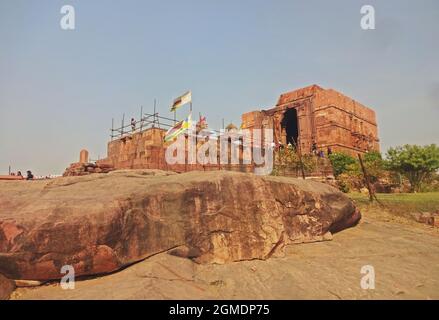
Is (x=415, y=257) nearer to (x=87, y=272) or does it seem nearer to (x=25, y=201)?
(x=87, y=272)

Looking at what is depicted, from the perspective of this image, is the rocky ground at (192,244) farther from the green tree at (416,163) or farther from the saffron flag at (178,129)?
the green tree at (416,163)

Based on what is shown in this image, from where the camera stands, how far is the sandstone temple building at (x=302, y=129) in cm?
1717

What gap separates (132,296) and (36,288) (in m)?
1.92

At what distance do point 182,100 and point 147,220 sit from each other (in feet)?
44.2

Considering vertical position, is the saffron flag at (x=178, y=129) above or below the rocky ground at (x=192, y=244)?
above

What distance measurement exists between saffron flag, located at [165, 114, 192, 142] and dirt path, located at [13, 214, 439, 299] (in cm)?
1026

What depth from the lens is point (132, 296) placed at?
4250 mm

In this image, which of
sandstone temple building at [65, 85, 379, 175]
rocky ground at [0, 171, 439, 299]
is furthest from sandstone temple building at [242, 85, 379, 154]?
rocky ground at [0, 171, 439, 299]

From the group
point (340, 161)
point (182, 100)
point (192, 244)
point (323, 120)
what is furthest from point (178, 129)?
point (323, 120)

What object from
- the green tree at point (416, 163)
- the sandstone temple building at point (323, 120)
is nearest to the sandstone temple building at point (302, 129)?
the sandstone temple building at point (323, 120)

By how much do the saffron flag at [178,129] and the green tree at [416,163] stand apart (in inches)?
517

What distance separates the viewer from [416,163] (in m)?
18.6

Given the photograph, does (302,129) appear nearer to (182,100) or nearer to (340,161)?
(340,161)

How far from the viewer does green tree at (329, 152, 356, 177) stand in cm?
2153
